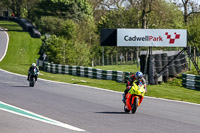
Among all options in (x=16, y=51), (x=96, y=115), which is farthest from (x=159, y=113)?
(x=16, y=51)

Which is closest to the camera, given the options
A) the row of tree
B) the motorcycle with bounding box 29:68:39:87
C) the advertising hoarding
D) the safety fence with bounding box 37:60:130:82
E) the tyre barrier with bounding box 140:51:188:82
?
the motorcycle with bounding box 29:68:39:87

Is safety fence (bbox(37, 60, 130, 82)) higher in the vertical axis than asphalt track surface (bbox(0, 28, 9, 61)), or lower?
lower

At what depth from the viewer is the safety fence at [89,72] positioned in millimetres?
31870

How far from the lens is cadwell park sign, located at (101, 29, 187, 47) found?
27.9m

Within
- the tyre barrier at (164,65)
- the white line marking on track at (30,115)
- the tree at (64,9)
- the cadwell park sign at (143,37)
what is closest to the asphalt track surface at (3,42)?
the tree at (64,9)

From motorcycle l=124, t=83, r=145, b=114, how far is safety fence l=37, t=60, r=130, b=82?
16.6 m

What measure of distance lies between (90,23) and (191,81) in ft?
170

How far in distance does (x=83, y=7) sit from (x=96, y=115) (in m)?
80.8

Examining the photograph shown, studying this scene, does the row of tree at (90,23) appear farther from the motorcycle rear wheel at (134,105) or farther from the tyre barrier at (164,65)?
Result: the motorcycle rear wheel at (134,105)

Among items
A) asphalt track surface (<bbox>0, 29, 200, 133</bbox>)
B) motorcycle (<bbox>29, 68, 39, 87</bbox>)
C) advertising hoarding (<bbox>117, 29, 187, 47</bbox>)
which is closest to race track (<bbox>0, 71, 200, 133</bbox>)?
asphalt track surface (<bbox>0, 29, 200, 133</bbox>)

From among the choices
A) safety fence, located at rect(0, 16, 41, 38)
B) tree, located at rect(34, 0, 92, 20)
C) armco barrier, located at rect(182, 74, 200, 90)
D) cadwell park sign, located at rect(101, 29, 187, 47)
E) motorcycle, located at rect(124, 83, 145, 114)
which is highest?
tree, located at rect(34, 0, 92, 20)

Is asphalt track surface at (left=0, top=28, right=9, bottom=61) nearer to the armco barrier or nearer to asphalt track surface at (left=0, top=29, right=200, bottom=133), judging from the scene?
the armco barrier

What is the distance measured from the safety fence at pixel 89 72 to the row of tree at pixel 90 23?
6.75 m

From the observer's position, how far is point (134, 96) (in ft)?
42.3
